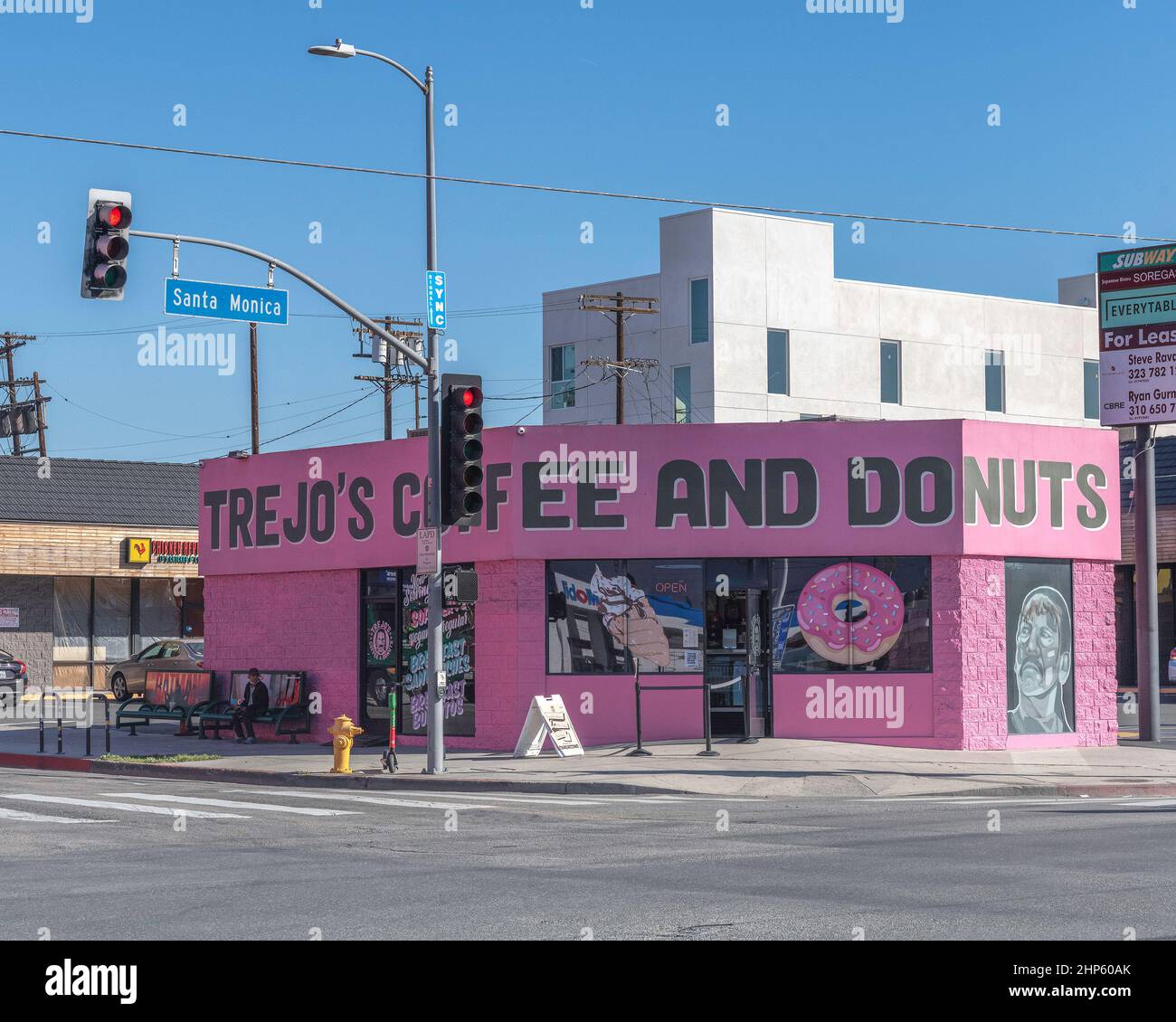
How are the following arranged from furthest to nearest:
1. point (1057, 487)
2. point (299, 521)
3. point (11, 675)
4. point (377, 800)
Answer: point (11, 675)
point (299, 521)
point (1057, 487)
point (377, 800)

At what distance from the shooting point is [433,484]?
858 inches

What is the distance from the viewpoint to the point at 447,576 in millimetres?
26094

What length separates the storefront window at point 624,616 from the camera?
2505cm

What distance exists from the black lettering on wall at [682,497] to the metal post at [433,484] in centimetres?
447

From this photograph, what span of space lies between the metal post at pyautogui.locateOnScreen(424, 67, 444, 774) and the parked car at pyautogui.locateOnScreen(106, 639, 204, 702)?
1839cm

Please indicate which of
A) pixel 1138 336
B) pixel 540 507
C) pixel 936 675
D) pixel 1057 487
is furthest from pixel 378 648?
pixel 1138 336

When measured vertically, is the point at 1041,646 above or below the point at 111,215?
below

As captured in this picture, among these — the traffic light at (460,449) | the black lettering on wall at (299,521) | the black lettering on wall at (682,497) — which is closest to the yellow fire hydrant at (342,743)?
the traffic light at (460,449)

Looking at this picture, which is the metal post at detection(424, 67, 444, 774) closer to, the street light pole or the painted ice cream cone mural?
the street light pole

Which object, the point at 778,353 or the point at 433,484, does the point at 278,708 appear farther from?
the point at 778,353

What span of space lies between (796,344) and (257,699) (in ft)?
112

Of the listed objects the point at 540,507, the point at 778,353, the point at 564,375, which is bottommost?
the point at 540,507
